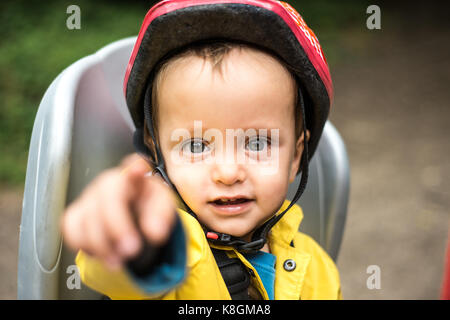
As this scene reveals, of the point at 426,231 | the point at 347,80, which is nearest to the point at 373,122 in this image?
the point at 347,80

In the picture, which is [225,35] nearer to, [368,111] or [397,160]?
[397,160]

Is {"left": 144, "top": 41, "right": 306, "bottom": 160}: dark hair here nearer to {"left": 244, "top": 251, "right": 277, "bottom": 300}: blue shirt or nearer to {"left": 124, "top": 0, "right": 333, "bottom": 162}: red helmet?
{"left": 124, "top": 0, "right": 333, "bottom": 162}: red helmet

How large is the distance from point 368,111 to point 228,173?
2.83 meters

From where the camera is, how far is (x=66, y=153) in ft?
2.80

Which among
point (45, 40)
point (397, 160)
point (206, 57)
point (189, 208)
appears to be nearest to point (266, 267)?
point (189, 208)

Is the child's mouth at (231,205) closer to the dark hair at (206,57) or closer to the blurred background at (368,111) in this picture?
the dark hair at (206,57)

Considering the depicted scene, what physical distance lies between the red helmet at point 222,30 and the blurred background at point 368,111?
1.27 m

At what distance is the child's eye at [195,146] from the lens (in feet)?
2.78

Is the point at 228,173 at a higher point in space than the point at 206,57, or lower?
lower

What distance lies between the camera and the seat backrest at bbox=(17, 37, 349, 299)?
84 centimetres

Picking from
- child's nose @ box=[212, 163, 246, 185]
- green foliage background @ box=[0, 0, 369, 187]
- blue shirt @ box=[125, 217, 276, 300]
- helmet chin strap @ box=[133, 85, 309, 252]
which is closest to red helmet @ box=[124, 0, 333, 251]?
helmet chin strap @ box=[133, 85, 309, 252]

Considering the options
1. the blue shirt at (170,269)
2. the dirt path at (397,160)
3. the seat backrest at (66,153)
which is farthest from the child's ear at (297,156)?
the dirt path at (397,160)

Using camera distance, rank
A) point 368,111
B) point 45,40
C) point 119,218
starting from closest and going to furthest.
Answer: point 119,218, point 368,111, point 45,40

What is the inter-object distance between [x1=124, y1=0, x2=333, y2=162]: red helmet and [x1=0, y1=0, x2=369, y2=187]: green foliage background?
2018mm
